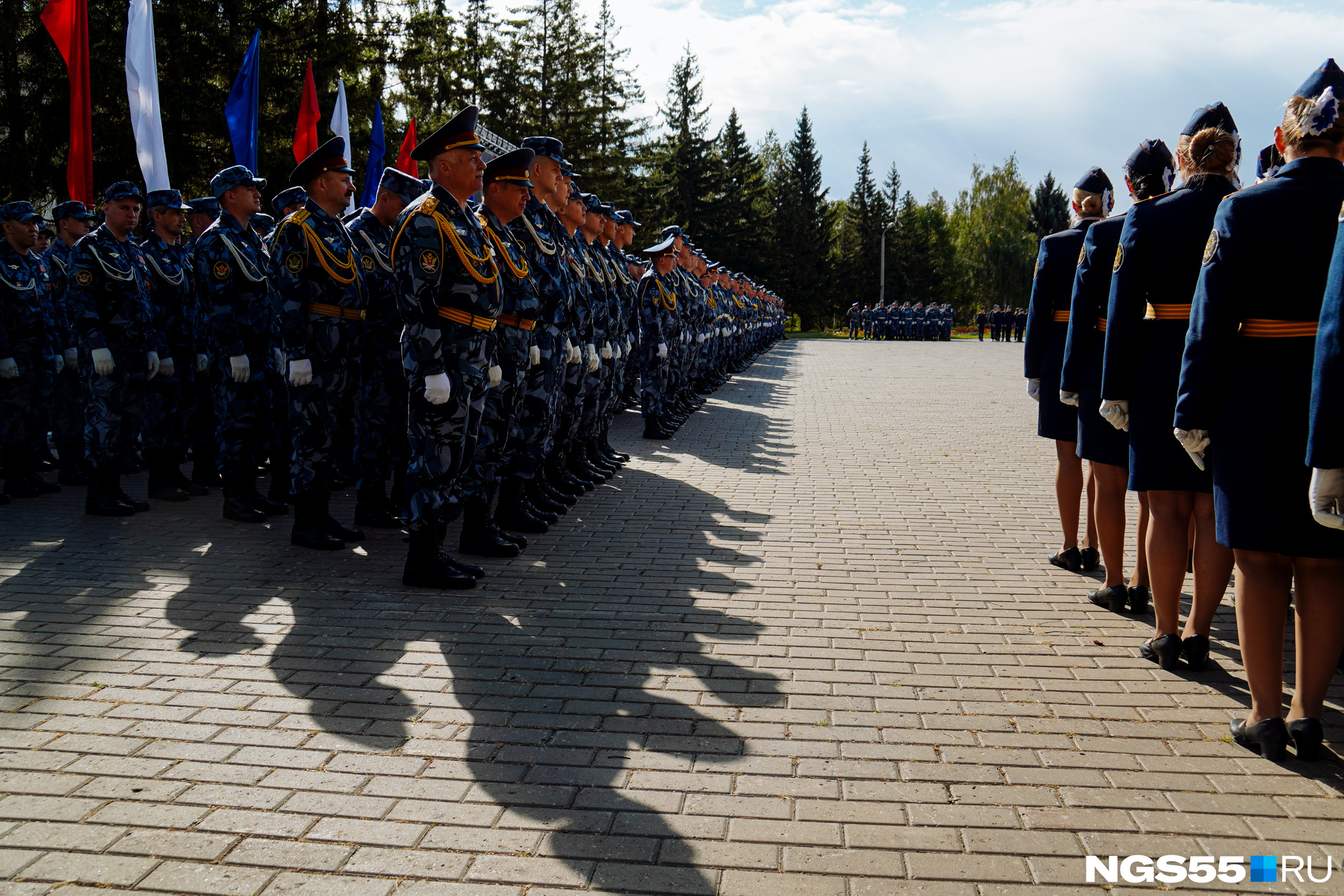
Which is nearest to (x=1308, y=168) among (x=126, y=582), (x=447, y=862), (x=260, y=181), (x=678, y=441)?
(x=447, y=862)

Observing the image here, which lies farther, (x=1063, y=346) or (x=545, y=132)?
(x=545, y=132)

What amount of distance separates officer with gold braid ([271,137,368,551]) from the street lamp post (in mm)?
61426

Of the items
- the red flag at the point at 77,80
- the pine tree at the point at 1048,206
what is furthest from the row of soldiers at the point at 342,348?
the pine tree at the point at 1048,206

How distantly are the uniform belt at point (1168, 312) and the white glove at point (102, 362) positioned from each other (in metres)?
6.87

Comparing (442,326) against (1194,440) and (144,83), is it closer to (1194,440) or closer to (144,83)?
(1194,440)

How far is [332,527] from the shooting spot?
6.16 meters

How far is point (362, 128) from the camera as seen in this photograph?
26.1 meters

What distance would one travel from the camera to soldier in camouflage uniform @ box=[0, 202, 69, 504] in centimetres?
777

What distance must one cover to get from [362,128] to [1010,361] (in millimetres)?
20728

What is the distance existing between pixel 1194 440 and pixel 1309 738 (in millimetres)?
1086

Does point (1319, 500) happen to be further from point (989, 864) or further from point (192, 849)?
point (192, 849)

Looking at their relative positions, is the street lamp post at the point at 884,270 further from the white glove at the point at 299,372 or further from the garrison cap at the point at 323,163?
the white glove at the point at 299,372

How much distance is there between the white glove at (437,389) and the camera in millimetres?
4844

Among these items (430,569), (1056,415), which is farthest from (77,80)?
(1056,415)
